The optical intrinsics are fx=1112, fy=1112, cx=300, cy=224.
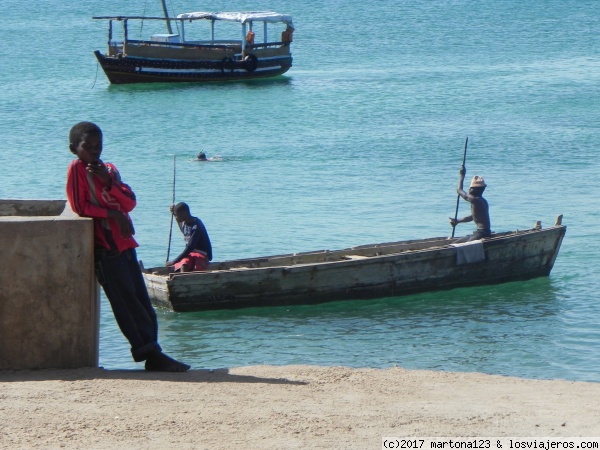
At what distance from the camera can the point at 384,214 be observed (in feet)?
70.7

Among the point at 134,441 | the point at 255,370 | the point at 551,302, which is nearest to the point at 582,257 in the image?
the point at 551,302

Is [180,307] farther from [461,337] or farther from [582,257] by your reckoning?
[582,257]

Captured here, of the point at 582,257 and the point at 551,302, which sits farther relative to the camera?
the point at 582,257

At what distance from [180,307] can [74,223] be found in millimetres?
6991

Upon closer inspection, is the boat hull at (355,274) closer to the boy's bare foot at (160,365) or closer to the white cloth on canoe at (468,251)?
the white cloth on canoe at (468,251)

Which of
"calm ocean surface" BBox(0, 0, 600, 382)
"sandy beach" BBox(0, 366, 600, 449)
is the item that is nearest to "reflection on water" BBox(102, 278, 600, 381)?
"calm ocean surface" BBox(0, 0, 600, 382)

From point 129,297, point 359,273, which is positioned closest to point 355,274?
point 359,273

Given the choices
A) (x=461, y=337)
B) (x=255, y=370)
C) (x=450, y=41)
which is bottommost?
(x=461, y=337)

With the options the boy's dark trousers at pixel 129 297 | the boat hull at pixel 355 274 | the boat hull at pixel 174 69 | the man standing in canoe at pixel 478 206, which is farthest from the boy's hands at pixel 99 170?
the boat hull at pixel 174 69

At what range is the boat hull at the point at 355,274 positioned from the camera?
43.8 feet

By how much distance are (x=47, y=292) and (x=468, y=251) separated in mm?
8989

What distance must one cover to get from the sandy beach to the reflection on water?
5006mm

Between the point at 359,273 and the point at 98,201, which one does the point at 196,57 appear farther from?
the point at 98,201

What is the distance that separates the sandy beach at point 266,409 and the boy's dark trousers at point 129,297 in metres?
0.21
